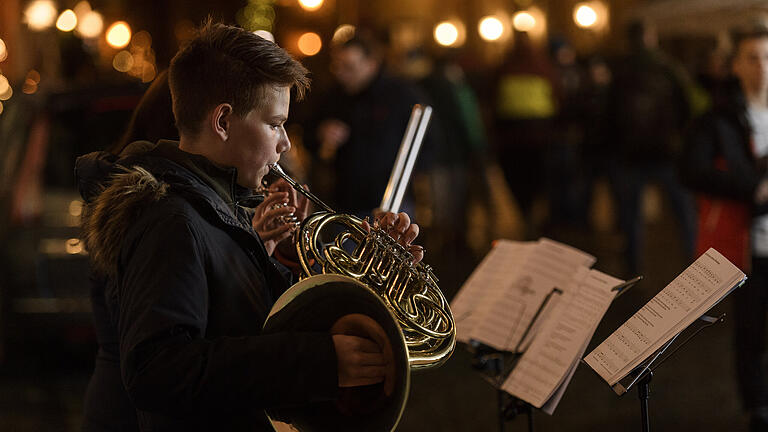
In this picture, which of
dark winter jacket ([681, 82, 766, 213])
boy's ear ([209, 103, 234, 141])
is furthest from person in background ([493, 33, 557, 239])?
boy's ear ([209, 103, 234, 141])

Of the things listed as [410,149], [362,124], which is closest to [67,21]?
[362,124]

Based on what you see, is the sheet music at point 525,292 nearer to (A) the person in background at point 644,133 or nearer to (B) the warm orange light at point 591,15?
(A) the person in background at point 644,133

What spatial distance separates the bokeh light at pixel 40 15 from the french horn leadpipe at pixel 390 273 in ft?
32.8

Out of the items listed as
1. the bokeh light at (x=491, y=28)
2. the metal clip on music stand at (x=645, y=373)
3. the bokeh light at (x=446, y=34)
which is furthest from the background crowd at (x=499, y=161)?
the bokeh light at (x=446, y=34)

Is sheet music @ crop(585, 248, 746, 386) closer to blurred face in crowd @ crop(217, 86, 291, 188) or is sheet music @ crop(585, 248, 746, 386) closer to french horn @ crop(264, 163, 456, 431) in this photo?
french horn @ crop(264, 163, 456, 431)

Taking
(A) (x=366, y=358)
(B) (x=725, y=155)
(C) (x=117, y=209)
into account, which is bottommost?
(A) (x=366, y=358)

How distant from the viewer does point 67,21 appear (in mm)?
12906

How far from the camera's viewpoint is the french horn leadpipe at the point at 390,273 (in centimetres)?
221

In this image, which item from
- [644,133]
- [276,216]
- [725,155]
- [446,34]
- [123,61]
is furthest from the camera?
[446,34]

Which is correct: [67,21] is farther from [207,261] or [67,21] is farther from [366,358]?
[366,358]

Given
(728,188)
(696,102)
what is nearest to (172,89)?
(728,188)

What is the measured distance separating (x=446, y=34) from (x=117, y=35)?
6.27 m

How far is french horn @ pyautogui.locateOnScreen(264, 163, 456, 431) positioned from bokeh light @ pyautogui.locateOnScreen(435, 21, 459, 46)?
16605mm

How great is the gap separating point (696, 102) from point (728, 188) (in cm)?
462
